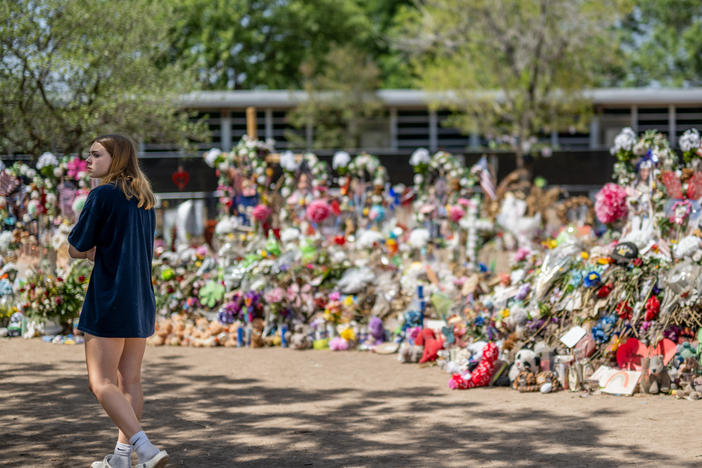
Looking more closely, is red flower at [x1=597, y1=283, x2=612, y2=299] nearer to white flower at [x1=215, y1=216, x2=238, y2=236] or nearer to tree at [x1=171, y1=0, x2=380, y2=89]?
white flower at [x1=215, y1=216, x2=238, y2=236]

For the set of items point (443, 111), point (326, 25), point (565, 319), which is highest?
point (326, 25)

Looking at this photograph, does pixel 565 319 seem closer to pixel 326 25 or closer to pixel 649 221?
pixel 649 221

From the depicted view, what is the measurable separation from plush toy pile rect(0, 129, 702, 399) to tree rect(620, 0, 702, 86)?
92.1ft

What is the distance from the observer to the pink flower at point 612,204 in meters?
8.27

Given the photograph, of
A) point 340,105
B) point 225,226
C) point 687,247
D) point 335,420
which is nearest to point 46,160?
point 225,226

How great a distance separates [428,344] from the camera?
761cm

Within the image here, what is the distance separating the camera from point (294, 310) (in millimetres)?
Answer: 8648

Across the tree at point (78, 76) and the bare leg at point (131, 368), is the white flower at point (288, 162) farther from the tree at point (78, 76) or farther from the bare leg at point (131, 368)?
the bare leg at point (131, 368)

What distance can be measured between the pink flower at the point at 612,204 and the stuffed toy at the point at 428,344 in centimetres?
201

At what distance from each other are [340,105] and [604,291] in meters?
21.5

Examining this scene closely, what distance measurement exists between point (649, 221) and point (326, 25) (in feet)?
105

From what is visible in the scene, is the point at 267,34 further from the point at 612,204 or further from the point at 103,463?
the point at 103,463

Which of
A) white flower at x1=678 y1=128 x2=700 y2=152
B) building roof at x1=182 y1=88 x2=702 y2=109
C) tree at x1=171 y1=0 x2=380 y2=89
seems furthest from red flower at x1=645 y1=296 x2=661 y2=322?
tree at x1=171 y1=0 x2=380 y2=89

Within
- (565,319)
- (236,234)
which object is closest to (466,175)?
(236,234)
